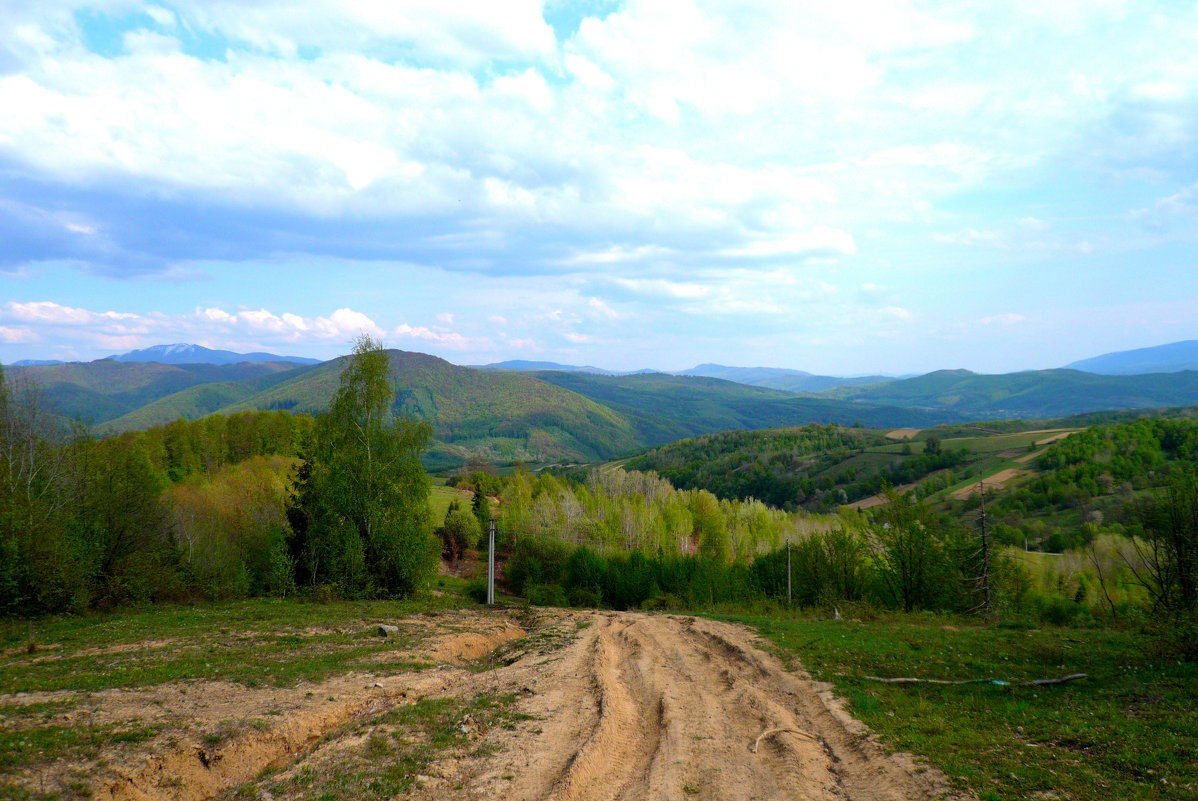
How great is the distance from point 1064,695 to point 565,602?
115ft

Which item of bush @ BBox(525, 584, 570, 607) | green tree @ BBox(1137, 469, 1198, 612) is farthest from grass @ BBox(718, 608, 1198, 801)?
bush @ BBox(525, 584, 570, 607)

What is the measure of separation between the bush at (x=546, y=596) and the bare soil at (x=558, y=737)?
87.4 ft

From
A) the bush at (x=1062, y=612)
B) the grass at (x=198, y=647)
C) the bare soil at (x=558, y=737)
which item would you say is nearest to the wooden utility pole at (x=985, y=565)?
the bush at (x=1062, y=612)

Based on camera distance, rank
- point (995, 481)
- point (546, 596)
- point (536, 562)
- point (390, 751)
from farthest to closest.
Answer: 1. point (995, 481)
2. point (536, 562)
3. point (546, 596)
4. point (390, 751)

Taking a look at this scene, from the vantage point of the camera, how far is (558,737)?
12016 mm

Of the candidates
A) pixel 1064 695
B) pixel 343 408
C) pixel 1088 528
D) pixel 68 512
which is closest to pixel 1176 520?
pixel 1064 695

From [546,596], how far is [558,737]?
112 feet

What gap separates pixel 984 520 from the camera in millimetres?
36406

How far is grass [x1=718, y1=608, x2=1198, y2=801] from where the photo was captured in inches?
377

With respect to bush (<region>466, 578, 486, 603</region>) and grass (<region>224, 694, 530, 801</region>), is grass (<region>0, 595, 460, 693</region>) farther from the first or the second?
bush (<region>466, 578, 486, 603</region>)

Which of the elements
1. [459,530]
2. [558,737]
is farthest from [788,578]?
[459,530]

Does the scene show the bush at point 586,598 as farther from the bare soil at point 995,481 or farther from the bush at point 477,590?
the bare soil at point 995,481

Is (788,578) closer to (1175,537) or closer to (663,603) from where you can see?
(663,603)

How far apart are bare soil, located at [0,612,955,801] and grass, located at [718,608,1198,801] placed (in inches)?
41.5
